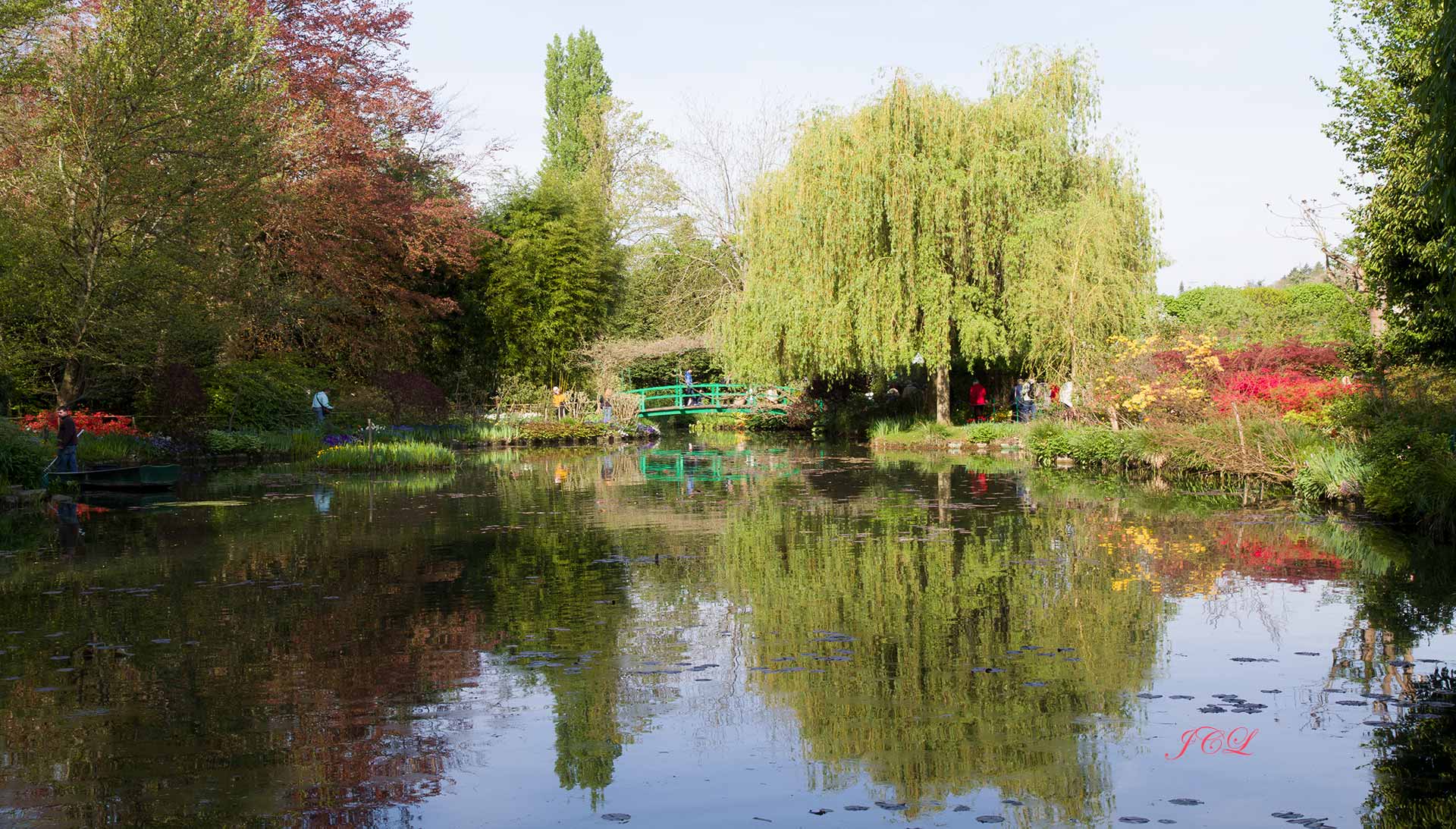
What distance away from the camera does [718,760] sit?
5891mm

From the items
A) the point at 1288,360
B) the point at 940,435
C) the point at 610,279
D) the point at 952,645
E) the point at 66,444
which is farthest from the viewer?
the point at 610,279

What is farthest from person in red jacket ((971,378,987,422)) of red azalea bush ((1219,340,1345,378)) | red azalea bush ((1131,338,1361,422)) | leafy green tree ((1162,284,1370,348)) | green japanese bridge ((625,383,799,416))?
red azalea bush ((1219,340,1345,378))

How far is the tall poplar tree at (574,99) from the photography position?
5591 centimetres

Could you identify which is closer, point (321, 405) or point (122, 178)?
point (122, 178)

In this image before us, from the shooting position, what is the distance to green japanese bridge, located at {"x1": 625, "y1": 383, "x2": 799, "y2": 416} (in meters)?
40.5

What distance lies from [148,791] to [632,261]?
152 feet

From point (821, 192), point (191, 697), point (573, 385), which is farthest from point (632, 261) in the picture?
point (191, 697)

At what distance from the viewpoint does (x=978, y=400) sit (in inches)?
1298

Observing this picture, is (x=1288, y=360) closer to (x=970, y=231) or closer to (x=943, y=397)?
(x=970, y=231)

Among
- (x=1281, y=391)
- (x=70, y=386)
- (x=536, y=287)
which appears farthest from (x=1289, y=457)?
(x=536, y=287)

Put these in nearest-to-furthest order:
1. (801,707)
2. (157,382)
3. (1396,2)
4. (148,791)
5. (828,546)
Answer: (148,791), (801,707), (828,546), (1396,2), (157,382)

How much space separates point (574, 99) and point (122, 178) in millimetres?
39295

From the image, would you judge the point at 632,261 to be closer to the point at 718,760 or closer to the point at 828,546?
the point at 828,546

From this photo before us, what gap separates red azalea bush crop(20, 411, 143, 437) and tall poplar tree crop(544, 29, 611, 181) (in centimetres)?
3271
